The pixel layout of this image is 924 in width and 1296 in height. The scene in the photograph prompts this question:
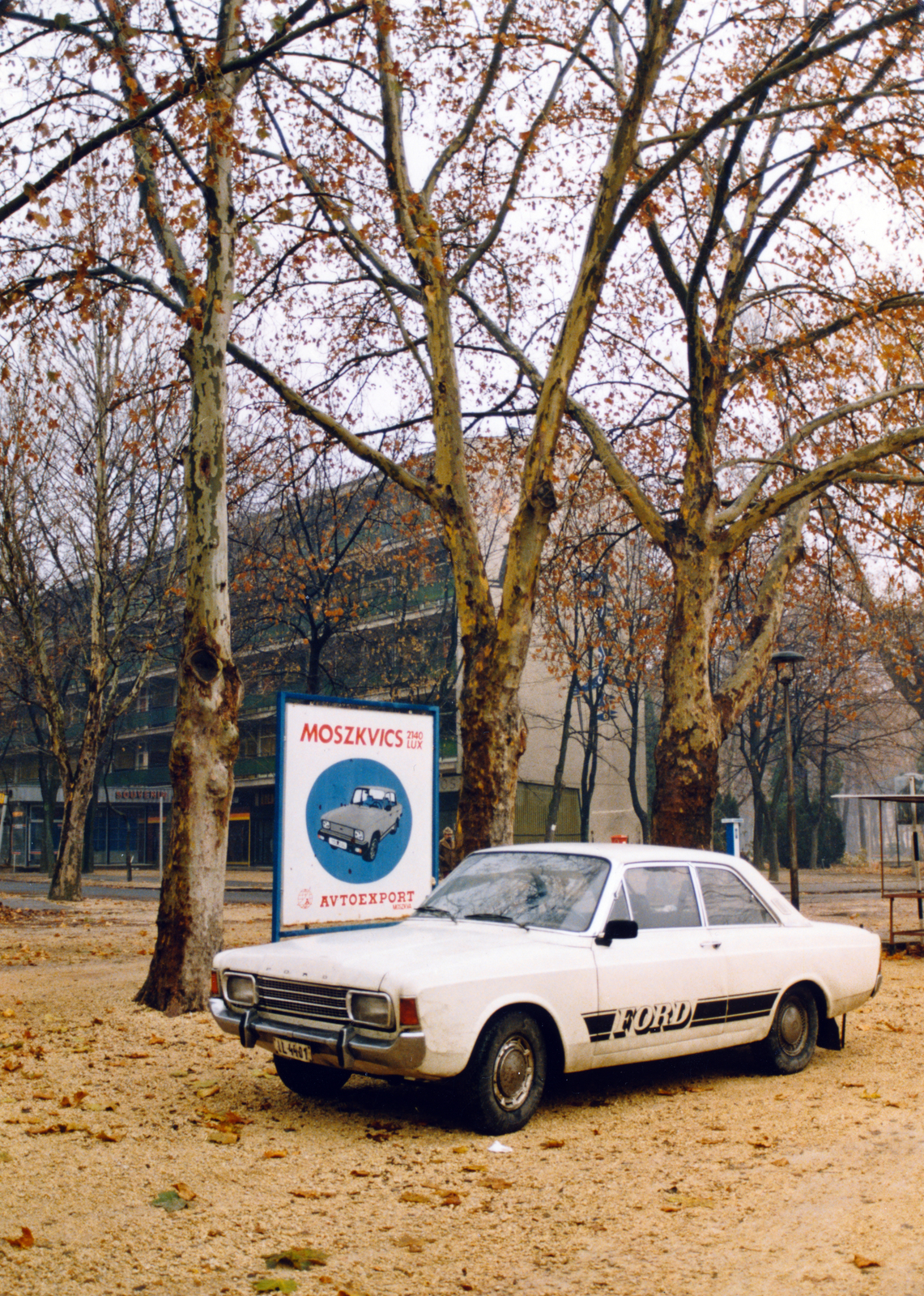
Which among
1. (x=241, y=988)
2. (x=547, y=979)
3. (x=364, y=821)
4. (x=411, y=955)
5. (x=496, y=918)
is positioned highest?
(x=364, y=821)

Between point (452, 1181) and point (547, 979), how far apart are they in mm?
1244

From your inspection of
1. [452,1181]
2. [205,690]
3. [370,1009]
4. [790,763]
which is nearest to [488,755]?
[205,690]

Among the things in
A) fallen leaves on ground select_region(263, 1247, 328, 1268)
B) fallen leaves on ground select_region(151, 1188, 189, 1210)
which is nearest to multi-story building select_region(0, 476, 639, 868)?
fallen leaves on ground select_region(151, 1188, 189, 1210)

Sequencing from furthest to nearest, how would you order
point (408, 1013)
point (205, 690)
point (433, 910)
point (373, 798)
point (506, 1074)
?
1. point (373, 798)
2. point (205, 690)
3. point (433, 910)
4. point (506, 1074)
5. point (408, 1013)

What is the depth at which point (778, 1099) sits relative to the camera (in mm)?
7004

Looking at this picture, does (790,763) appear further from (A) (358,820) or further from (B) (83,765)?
(B) (83,765)

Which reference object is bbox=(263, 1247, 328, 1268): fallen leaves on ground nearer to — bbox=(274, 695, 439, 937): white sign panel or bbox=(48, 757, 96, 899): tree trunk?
bbox=(274, 695, 439, 937): white sign panel

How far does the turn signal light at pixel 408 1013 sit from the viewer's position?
571 cm

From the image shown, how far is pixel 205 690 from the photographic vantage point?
10375mm

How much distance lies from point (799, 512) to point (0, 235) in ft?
36.4

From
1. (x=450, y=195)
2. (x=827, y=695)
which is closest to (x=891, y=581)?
(x=450, y=195)

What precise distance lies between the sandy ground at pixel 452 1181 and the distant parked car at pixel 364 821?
2.97 m

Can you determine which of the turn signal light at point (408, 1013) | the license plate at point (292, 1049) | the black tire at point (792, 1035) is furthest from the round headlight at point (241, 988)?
the black tire at point (792, 1035)

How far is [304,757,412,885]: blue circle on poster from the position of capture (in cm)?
1115
